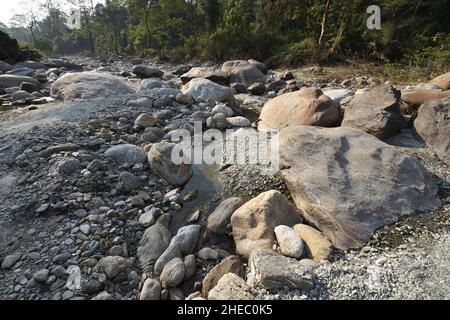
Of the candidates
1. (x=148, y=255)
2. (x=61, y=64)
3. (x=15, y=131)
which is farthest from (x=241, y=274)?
(x=61, y=64)

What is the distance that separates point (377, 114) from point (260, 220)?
107 inches

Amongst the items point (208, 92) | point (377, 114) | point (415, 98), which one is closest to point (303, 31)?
point (208, 92)

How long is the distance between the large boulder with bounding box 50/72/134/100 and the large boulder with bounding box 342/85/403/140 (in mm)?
5146

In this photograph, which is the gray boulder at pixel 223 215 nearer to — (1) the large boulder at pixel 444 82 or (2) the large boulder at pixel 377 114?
(2) the large boulder at pixel 377 114

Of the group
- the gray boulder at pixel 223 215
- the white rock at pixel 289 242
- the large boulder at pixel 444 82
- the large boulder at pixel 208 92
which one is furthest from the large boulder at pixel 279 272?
the large boulder at pixel 444 82

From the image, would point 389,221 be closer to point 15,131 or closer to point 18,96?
point 15,131

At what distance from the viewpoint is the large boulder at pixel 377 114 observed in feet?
13.8

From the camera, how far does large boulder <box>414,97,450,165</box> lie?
3828mm

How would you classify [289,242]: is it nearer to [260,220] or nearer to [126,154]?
[260,220]

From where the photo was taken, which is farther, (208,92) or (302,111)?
(208,92)

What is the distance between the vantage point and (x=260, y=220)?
286 centimetres

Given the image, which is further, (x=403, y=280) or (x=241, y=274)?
(x=241, y=274)
